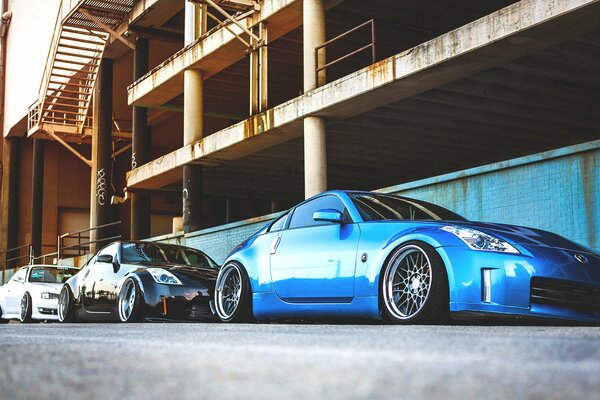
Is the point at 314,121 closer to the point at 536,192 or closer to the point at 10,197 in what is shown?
the point at 536,192

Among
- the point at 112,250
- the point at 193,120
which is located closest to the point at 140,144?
the point at 193,120

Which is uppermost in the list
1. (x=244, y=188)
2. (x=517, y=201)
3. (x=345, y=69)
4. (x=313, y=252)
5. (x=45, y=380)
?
(x=345, y=69)

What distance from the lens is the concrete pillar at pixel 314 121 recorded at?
Result: 53.7 feet

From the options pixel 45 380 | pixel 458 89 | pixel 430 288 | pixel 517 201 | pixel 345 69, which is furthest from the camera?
pixel 345 69

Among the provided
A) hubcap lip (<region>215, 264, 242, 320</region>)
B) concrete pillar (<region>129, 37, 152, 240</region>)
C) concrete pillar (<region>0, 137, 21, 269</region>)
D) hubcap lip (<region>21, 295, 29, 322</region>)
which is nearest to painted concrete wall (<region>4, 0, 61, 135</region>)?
concrete pillar (<region>0, 137, 21, 269</region>)

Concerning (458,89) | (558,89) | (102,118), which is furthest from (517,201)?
(102,118)

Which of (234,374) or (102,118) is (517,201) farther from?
(102,118)

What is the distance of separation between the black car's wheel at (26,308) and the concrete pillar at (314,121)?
229 inches

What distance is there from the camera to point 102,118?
29.7 meters

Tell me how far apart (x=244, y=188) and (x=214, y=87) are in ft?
10.6

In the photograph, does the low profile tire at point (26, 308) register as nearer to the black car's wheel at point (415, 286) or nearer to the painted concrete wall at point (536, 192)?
the painted concrete wall at point (536, 192)

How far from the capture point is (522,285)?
21.3 feet

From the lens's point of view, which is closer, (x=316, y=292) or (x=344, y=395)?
(x=344, y=395)

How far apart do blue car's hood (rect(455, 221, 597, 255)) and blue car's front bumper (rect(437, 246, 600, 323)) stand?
13 centimetres
